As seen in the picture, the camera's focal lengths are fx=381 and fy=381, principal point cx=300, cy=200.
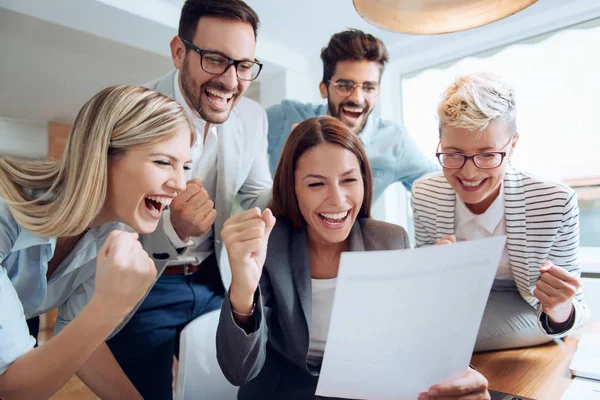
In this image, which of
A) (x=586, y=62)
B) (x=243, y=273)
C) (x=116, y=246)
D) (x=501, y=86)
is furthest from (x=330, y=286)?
(x=586, y=62)

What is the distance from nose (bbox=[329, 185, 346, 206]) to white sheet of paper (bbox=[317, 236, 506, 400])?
33 cm

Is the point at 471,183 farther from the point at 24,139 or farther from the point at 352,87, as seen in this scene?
the point at 24,139

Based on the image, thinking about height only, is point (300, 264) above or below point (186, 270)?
above

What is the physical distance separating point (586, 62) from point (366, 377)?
2.21m

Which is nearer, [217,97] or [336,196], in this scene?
[336,196]

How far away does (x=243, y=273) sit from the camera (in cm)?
65

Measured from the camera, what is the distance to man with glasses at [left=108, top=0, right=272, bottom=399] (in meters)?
0.92

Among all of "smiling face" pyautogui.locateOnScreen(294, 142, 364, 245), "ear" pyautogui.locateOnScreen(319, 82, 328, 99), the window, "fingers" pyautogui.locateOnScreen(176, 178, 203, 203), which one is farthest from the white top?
the window

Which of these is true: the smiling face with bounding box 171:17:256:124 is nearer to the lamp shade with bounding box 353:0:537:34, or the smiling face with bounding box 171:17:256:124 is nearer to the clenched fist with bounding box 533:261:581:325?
the lamp shade with bounding box 353:0:537:34

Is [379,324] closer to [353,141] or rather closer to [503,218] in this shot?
[353,141]

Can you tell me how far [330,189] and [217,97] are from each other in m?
0.41

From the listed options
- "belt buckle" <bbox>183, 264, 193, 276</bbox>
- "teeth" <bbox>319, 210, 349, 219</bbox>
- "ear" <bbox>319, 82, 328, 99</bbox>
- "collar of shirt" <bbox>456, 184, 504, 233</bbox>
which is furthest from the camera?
"ear" <bbox>319, 82, 328, 99</bbox>

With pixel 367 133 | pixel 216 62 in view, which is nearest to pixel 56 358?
pixel 216 62

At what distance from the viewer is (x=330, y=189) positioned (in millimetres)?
856
